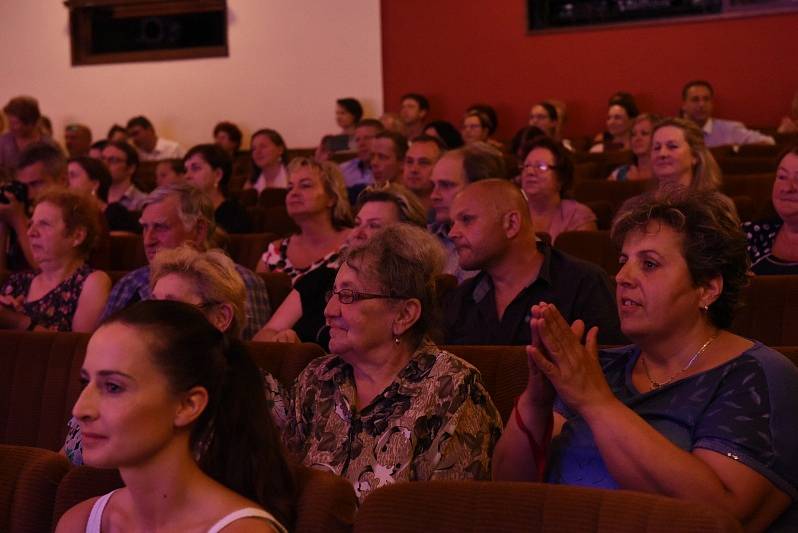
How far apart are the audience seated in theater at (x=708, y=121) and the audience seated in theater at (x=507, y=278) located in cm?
578

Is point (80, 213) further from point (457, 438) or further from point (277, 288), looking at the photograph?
point (457, 438)

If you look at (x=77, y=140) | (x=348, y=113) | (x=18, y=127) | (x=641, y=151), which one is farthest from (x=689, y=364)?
(x=77, y=140)

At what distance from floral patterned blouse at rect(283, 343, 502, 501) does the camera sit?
312 cm

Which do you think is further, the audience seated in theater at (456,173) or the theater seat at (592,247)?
the audience seated in theater at (456,173)

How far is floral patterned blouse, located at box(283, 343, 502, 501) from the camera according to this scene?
2375 millimetres

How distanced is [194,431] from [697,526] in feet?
2.55

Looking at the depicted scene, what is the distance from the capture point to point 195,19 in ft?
38.8

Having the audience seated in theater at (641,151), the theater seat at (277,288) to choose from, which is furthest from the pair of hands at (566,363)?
the audience seated in theater at (641,151)

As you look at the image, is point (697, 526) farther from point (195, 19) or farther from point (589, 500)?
point (195, 19)

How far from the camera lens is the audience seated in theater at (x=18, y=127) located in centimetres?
830

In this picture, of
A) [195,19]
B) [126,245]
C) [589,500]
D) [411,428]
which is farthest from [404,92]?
[589,500]

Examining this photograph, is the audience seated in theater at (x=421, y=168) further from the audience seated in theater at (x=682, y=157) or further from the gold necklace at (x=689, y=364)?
the gold necklace at (x=689, y=364)

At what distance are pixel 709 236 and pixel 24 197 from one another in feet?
12.6

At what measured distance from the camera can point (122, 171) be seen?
23.2 feet
